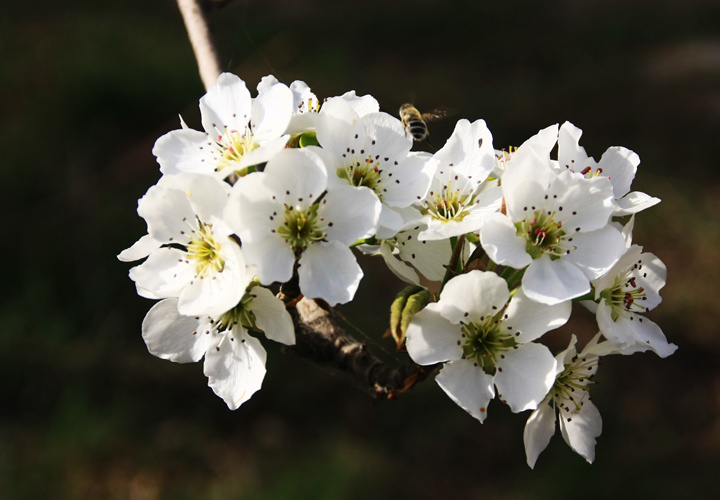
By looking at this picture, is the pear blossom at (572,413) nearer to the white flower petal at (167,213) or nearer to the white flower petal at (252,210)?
the white flower petal at (252,210)

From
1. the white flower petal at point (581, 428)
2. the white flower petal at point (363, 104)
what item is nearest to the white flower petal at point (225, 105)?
the white flower petal at point (363, 104)

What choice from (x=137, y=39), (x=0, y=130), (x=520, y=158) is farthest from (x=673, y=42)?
(x=520, y=158)

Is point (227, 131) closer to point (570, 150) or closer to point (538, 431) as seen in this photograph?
point (570, 150)

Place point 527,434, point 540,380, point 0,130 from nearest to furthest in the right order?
point 540,380 < point 527,434 < point 0,130

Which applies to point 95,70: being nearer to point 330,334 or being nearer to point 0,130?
point 0,130

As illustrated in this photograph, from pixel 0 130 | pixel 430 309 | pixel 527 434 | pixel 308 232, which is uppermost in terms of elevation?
pixel 308 232

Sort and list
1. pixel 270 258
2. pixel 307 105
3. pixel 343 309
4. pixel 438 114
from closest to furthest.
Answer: pixel 270 258 → pixel 307 105 → pixel 438 114 → pixel 343 309

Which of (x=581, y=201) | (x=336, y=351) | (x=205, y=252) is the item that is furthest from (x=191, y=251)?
(x=581, y=201)
